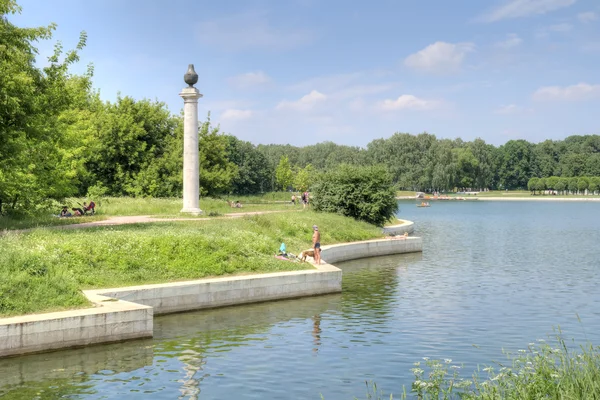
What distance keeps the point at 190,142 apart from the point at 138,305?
22.5 meters

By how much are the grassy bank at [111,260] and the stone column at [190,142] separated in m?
9.45

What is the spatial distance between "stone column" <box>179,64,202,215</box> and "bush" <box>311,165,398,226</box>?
398 inches

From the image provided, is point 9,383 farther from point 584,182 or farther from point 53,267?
point 584,182

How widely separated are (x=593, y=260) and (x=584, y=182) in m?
145

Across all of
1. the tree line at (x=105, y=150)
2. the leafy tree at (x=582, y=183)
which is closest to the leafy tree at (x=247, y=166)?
the tree line at (x=105, y=150)

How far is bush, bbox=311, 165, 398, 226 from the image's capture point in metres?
45.1

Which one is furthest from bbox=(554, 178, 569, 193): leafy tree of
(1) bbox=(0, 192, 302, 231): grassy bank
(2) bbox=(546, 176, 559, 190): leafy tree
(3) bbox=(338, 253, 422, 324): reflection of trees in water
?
(3) bbox=(338, 253, 422, 324): reflection of trees in water

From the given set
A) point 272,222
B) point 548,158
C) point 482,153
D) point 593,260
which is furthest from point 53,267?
point 548,158

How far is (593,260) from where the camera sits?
35.9 metres

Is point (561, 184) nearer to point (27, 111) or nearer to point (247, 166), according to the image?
point (247, 166)

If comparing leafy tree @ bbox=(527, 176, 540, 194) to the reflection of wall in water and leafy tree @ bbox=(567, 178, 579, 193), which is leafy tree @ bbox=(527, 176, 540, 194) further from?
the reflection of wall in water

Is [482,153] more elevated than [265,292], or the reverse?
[482,153]

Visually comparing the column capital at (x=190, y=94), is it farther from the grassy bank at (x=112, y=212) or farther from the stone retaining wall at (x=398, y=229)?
the stone retaining wall at (x=398, y=229)

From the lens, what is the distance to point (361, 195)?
45250 millimetres
